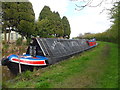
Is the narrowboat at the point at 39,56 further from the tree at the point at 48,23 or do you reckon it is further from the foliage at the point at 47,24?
the tree at the point at 48,23

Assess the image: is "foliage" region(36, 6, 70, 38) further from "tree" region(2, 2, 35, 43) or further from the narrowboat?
the narrowboat

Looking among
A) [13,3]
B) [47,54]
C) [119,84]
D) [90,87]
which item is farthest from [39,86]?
[13,3]

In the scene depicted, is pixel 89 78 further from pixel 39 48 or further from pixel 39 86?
pixel 39 48

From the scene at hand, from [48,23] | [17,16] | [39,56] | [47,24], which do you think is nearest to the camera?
[39,56]

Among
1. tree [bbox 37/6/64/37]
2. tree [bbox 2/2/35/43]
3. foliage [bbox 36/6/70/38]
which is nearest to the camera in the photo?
tree [bbox 2/2/35/43]

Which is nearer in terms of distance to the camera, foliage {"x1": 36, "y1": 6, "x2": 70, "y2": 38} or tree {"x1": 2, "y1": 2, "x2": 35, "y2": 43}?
tree {"x1": 2, "y1": 2, "x2": 35, "y2": 43}

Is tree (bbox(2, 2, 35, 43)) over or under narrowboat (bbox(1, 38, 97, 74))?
over

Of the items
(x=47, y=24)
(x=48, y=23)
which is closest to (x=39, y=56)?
(x=47, y=24)

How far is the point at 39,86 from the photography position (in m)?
4.63

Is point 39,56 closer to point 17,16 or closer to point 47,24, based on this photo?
point 17,16

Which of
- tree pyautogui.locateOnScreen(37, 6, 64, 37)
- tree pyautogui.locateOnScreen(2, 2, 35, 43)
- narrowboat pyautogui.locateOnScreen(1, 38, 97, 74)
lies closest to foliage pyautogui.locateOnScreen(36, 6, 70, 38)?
tree pyautogui.locateOnScreen(37, 6, 64, 37)

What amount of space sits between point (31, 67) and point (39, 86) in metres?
3.94

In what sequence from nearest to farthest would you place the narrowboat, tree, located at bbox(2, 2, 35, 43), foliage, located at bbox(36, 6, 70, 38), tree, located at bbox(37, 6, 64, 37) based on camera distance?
the narrowboat → tree, located at bbox(2, 2, 35, 43) → foliage, located at bbox(36, 6, 70, 38) → tree, located at bbox(37, 6, 64, 37)

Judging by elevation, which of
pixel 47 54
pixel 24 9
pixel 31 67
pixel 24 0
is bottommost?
pixel 31 67
